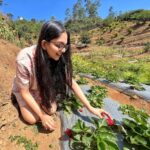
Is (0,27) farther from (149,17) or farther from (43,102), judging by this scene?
(149,17)

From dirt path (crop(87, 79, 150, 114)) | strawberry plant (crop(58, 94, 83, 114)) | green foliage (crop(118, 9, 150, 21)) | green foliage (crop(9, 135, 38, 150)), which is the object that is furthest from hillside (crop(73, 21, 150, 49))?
green foliage (crop(9, 135, 38, 150))

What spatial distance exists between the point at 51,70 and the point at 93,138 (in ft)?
2.92

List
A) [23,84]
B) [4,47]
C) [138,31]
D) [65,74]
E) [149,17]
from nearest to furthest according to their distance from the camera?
1. [23,84]
2. [65,74]
3. [4,47]
4. [138,31]
5. [149,17]

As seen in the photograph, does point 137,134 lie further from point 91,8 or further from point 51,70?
point 91,8

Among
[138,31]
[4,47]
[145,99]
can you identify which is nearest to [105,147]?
[145,99]

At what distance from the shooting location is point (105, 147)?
344 cm

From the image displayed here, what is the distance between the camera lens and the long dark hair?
366cm

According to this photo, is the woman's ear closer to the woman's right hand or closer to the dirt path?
the woman's right hand

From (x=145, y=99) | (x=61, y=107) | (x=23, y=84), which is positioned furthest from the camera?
(x=145, y=99)

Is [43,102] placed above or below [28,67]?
below

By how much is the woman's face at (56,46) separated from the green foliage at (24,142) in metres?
0.95

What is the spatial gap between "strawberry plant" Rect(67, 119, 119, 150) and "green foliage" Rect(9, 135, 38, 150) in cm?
39

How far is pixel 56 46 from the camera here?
371 centimetres

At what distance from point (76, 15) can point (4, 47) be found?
174 ft
